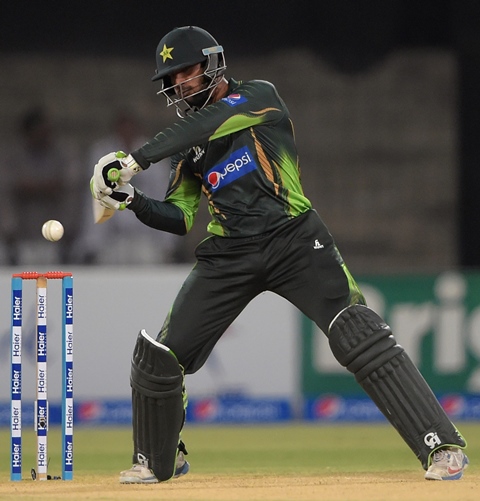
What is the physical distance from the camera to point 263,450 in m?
7.96

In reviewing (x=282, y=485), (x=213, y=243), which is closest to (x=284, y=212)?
(x=213, y=243)

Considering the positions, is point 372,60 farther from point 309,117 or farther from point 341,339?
point 341,339

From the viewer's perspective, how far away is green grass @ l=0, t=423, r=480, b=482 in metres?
6.80

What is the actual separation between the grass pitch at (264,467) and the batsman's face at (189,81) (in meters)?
1.66

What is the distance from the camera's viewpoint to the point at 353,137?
42.6 ft

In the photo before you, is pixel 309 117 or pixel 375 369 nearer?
pixel 375 369

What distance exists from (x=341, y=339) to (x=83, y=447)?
334 cm

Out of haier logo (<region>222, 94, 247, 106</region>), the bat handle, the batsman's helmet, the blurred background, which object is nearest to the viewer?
the bat handle

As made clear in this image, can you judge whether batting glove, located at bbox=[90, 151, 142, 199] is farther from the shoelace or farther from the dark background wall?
the dark background wall

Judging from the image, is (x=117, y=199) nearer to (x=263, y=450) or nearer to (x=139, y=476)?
(x=139, y=476)

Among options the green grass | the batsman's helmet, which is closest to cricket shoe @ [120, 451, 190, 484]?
the green grass

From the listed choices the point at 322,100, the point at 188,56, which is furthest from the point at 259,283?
the point at 322,100

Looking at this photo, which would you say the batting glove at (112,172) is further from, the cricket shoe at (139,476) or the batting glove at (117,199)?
the cricket shoe at (139,476)

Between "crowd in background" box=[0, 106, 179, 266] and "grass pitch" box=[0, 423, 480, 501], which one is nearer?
"grass pitch" box=[0, 423, 480, 501]
